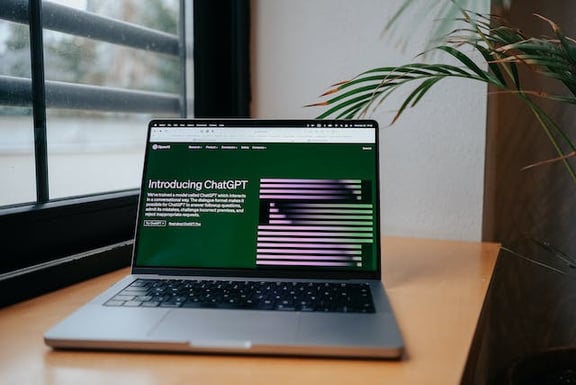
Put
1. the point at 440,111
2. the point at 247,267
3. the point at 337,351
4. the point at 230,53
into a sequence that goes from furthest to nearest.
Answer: the point at 230,53
the point at 440,111
the point at 247,267
the point at 337,351

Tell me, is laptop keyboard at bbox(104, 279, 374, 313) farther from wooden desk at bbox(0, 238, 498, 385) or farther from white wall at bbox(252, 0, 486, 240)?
white wall at bbox(252, 0, 486, 240)

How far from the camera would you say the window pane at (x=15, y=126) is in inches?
30.2

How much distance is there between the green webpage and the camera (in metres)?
0.74

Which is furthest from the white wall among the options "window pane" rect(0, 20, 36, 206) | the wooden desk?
"window pane" rect(0, 20, 36, 206)

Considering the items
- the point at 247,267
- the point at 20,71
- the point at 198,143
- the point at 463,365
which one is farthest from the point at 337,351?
the point at 20,71

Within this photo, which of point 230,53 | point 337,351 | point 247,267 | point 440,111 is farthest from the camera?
point 230,53

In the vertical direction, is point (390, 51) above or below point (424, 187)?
above

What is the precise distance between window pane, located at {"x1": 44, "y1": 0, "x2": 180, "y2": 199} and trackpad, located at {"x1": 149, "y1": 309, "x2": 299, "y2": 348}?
0.42m

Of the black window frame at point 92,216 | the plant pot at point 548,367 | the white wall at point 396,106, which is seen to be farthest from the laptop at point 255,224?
the plant pot at point 548,367

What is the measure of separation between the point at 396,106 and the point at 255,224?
1.53 feet

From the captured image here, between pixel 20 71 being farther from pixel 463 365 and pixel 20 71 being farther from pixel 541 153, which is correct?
pixel 541 153

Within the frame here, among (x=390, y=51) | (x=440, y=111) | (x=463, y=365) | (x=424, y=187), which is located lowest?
(x=463, y=365)

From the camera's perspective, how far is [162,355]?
0.51m

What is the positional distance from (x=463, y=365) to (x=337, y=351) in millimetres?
121
